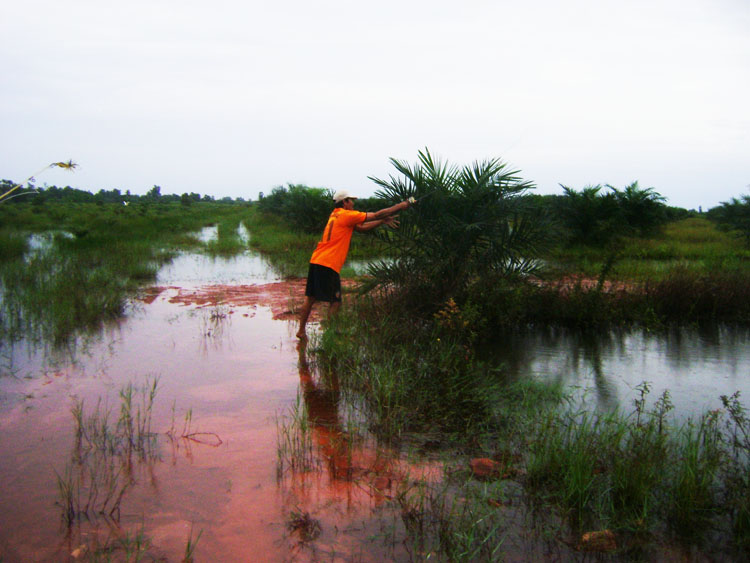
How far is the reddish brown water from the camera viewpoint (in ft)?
9.52

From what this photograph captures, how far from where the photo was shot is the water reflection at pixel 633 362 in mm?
5250

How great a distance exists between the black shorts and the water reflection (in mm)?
1801

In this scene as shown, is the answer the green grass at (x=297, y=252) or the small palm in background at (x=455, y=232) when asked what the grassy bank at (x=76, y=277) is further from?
the small palm in background at (x=455, y=232)

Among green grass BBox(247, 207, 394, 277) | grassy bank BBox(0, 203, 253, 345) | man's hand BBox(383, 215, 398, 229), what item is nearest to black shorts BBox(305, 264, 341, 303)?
man's hand BBox(383, 215, 398, 229)

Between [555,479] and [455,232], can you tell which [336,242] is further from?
[555,479]

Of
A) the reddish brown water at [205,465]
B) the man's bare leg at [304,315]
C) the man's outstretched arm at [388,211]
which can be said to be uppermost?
the man's outstretched arm at [388,211]

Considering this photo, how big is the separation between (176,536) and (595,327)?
6.25 metres

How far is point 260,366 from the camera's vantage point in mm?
6055

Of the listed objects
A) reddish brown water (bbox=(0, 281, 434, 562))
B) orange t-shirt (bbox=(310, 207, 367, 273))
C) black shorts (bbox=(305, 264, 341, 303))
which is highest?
orange t-shirt (bbox=(310, 207, 367, 273))

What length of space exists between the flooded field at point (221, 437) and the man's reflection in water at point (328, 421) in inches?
0.7

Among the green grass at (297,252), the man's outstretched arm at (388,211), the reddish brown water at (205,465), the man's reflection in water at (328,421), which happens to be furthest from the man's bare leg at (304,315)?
the green grass at (297,252)

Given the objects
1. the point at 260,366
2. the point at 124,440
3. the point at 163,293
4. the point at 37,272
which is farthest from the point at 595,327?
the point at 37,272

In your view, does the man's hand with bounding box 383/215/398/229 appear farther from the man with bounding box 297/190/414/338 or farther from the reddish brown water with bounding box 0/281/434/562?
the reddish brown water with bounding box 0/281/434/562

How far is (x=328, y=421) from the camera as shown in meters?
4.52
